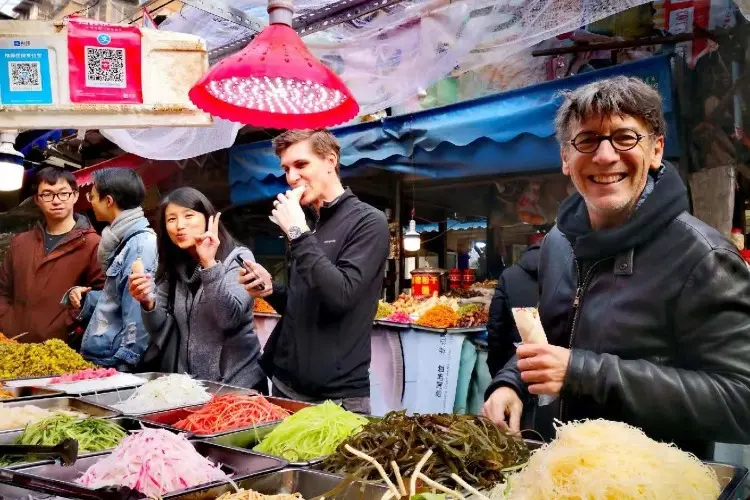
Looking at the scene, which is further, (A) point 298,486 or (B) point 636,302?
(B) point 636,302

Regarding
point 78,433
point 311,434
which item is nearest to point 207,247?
point 78,433

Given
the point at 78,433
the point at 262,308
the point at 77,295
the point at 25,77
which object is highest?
the point at 25,77

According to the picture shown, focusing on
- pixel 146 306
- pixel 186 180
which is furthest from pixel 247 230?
pixel 146 306

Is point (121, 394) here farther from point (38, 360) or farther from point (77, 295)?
point (77, 295)

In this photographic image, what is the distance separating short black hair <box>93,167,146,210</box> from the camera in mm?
3889

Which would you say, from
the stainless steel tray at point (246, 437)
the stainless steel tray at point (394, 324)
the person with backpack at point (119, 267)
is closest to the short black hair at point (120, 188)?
the person with backpack at point (119, 267)

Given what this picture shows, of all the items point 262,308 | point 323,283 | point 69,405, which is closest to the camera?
point 323,283

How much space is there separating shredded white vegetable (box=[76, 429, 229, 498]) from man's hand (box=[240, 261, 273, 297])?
1.04 metres

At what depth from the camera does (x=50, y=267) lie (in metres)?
4.42

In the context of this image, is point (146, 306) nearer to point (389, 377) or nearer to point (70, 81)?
point (70, 81)

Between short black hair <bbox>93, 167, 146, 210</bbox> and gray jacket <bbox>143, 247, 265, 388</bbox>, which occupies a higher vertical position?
short black hair <bbox>93, 167, 146, 210</bbox>

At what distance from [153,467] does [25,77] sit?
77.4 inches

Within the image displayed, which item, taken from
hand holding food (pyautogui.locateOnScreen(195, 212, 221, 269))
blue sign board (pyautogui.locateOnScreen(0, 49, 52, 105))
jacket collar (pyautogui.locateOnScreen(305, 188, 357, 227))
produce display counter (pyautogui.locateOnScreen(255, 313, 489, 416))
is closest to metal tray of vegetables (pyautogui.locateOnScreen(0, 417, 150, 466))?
hand holding food (pyautogui.locateOnScreen(195, 212, 221, 269))

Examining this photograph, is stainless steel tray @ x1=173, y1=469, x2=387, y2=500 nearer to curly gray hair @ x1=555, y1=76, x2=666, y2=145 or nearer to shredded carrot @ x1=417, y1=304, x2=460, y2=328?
curly gray hair @ x1=555, y1=76, x2=666, y2=145
